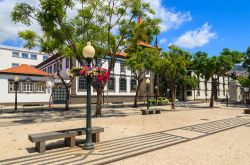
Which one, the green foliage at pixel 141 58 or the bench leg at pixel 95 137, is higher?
the green foliage at pixel 141 58

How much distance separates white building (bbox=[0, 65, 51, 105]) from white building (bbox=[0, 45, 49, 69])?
111ft

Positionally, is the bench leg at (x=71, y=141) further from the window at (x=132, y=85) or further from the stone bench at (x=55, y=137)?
the window at (x=132, y=85)

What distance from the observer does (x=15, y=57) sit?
198 ft

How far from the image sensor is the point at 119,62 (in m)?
38.1

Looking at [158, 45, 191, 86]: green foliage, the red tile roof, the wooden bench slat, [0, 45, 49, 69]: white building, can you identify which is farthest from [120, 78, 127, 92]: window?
[0, 45, 49, 69]: white building

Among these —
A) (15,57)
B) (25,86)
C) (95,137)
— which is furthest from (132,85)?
(15,57)

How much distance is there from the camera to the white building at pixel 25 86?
90.1 feet

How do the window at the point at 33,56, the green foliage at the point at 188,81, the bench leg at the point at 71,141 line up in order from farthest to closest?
the window at the point at 33,56, the green foliage at the point at 188,81, the bench leg at the point at 71,141

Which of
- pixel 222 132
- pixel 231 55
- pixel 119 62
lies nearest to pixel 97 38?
pixel 222 132

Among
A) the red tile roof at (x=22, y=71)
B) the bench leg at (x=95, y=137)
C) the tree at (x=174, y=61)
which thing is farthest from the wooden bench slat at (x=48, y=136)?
the red tile roof at (x=22, y=71)

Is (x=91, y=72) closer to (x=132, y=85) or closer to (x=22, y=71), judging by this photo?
(x=22, y=71)

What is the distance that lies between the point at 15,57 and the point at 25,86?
36.2m

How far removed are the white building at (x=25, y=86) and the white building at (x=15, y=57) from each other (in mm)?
33829

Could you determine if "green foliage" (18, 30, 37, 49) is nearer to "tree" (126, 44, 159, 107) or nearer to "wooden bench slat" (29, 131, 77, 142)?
"tree" (126, 44, 159, 107)
